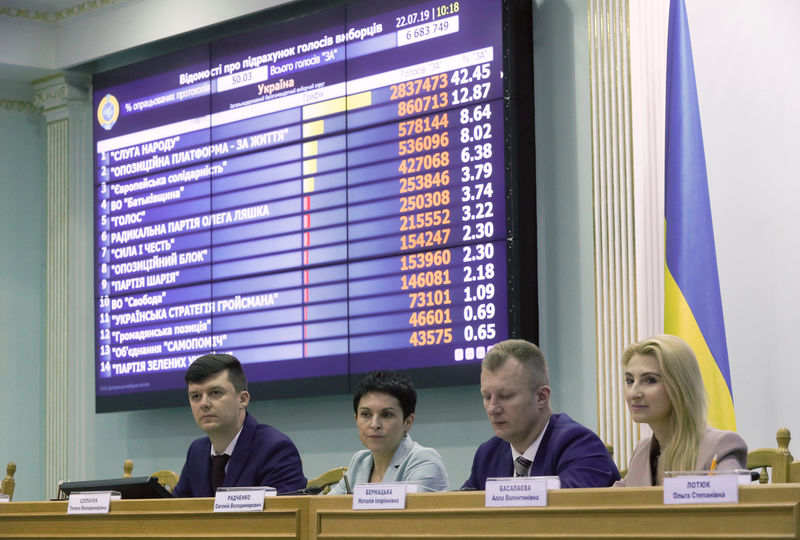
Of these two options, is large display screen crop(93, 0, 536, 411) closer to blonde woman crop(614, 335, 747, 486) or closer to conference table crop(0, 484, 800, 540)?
blonde woman crop(614, 335, 747, 486)

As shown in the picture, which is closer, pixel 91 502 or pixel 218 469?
pixel 91 502

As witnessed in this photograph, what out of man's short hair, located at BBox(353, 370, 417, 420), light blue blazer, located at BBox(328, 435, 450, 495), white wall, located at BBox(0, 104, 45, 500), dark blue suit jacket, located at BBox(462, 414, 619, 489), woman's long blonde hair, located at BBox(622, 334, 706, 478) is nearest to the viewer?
woman's long blonde hair, located at BBox(622, 334, 706, 478)

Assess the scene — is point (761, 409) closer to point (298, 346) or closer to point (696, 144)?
point (696, 144)

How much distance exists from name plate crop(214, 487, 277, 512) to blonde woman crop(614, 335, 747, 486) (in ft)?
2.82

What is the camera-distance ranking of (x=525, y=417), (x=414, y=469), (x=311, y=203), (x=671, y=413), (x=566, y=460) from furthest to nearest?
(x=311, y=203) → (x=414, y=469) → (x=525, y=417) → (x=566, y=460) → (x=671, y=413)

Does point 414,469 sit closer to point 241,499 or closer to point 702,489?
point 241,499


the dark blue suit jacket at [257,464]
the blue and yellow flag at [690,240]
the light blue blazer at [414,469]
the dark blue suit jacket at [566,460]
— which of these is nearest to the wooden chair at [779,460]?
the dark blue suit jacket at [566,460]

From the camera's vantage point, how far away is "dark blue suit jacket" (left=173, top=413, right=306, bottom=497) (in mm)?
3477

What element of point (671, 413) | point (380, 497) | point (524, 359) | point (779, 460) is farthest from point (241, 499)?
point (779, 460)

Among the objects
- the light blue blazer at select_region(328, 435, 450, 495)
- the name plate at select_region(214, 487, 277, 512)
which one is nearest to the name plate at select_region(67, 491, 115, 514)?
the name plate at select_region(214, 487, 277, 512)

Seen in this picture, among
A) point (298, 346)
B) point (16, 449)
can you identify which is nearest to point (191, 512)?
point (298, 346)

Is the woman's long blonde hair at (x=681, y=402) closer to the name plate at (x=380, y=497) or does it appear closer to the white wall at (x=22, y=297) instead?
the name plate at (x=380, y=497)

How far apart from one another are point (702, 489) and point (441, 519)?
54 centimetres

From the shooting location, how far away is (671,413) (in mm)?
2740
